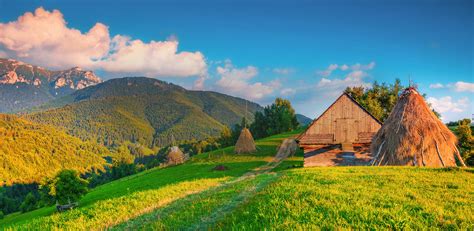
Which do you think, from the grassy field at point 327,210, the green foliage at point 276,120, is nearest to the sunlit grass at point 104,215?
the grassy field at point 327,210

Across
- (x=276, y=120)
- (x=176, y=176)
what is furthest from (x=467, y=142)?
(x=276, y=120)

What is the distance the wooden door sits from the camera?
108 feet

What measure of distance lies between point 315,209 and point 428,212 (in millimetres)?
2898

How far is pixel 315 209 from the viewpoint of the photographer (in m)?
8.05

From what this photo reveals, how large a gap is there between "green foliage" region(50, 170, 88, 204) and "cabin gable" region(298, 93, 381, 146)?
2981 centimetres

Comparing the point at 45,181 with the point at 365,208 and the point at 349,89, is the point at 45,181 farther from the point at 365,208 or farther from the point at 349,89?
the point at 349,89

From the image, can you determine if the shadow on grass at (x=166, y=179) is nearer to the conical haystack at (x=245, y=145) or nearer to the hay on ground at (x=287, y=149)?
the hay on ground at (x=287, y=149)

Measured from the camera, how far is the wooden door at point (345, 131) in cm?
3300

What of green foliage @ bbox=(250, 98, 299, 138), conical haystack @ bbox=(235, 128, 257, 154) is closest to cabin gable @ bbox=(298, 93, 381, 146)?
conical haystack @ bbox=(235, 128, 257, 154)

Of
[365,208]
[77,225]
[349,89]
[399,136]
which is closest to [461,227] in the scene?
[365,208]

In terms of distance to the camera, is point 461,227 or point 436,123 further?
point 436,123

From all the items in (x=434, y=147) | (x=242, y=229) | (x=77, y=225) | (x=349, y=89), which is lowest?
(x=77, y=225)

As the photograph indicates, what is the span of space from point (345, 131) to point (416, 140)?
13.0 meters

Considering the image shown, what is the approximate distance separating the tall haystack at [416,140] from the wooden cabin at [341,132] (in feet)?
34.9
